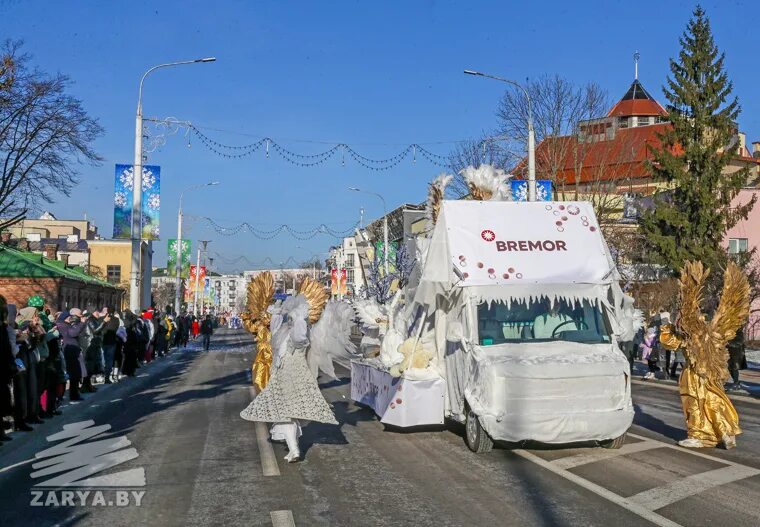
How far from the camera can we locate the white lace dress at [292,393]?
9570 mm

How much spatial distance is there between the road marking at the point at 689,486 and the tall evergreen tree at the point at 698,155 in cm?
3150

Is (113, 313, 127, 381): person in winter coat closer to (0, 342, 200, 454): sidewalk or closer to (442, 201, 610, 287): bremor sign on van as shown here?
(0, 342, 200, 454): sidewalk

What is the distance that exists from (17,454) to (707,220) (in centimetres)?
3534

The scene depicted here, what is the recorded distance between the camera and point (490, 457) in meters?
9.73

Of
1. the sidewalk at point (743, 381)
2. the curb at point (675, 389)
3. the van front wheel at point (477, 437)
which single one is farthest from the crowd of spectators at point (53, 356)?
the sidewalk at point (743, 381)

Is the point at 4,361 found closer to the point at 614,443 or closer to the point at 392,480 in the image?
the point at 392,480

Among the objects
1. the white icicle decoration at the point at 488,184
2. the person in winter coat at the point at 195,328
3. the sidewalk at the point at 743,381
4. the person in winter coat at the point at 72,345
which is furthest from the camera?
the person in winter coat at the point at 195,328

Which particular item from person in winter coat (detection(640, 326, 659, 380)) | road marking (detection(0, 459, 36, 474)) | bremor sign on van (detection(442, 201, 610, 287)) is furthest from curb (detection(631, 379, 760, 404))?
road marking (detection(0, 459, 36, 474))

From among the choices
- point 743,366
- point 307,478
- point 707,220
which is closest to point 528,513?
point 307,478

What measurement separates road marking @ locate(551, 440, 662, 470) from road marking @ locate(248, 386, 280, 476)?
3.19 meters

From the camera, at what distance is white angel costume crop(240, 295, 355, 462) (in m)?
9.55

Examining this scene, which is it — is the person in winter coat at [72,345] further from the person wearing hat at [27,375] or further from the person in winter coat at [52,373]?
the person wearing hat at [27,375]

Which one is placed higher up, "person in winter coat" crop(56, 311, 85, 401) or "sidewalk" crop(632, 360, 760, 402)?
"person in winter coat" crop(56, 311, 85, 401)

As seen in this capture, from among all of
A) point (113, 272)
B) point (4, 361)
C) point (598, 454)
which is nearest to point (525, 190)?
point (598, 454)
